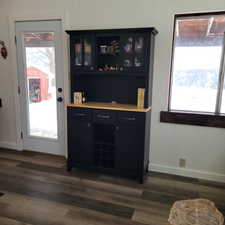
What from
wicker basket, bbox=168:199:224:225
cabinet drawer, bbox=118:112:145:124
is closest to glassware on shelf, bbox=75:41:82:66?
cabinet drawer, bbox=118:112:145:124

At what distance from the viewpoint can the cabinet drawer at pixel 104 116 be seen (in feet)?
8.68

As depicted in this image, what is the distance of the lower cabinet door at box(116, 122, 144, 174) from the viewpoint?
8.52 ft

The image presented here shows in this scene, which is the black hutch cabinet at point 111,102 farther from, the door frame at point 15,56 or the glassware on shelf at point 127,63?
the door frame at point 15,56

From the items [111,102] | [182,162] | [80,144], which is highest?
[111,102]

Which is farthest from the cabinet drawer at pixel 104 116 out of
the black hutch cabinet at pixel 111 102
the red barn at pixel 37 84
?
the red barn at pixel 37 84

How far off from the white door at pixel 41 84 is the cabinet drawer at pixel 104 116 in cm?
92

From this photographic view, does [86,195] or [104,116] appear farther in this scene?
[104,116]

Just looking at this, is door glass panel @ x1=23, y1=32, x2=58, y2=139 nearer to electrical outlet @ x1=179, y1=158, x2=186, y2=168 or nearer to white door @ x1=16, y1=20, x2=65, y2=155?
white door @ x1=16, y1=20, x2=65, y2=155

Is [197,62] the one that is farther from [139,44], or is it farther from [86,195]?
[86,195]

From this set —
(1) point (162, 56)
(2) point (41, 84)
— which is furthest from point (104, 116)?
(2) point (41, 84)

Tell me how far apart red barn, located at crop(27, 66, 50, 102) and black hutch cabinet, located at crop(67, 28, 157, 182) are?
0.72 metres

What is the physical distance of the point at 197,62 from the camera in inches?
109

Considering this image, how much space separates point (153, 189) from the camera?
2.56m

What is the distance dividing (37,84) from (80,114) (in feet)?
3.98
